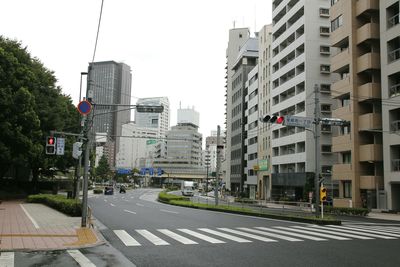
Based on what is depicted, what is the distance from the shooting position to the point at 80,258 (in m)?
10.9

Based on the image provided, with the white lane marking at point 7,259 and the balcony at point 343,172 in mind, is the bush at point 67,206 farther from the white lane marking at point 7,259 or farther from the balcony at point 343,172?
the balcony at point 343,172

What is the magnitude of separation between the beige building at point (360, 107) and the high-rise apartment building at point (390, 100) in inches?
69.2

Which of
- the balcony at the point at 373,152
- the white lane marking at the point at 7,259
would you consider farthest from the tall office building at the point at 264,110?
the white lane marking at the point at 7,259

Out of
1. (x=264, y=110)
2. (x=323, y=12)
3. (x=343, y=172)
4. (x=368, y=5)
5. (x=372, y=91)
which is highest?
(x=323, y=12)

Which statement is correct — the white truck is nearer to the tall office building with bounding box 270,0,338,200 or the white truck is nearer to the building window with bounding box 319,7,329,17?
the tall office building with bounding box 270,0,338,200

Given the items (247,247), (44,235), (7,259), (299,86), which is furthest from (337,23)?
(7,259)

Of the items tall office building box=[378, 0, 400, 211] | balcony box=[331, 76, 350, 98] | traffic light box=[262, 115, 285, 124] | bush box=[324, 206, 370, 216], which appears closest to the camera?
traffic light box=[262, 115, 285, 124]

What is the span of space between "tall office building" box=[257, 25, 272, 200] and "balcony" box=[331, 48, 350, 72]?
24.7 metres

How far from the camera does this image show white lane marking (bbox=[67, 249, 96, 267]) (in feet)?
33.2

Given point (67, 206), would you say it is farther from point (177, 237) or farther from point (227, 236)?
point (227, 236)

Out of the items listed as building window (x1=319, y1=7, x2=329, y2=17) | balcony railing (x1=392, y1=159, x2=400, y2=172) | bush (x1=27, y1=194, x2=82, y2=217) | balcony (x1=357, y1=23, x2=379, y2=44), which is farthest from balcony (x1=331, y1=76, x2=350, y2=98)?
bush (x1=27, y1=194, x2=82, y2=217)

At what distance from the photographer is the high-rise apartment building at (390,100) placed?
36.9 meters

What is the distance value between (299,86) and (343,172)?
758 inches

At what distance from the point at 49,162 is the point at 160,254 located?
37598 millimetres
